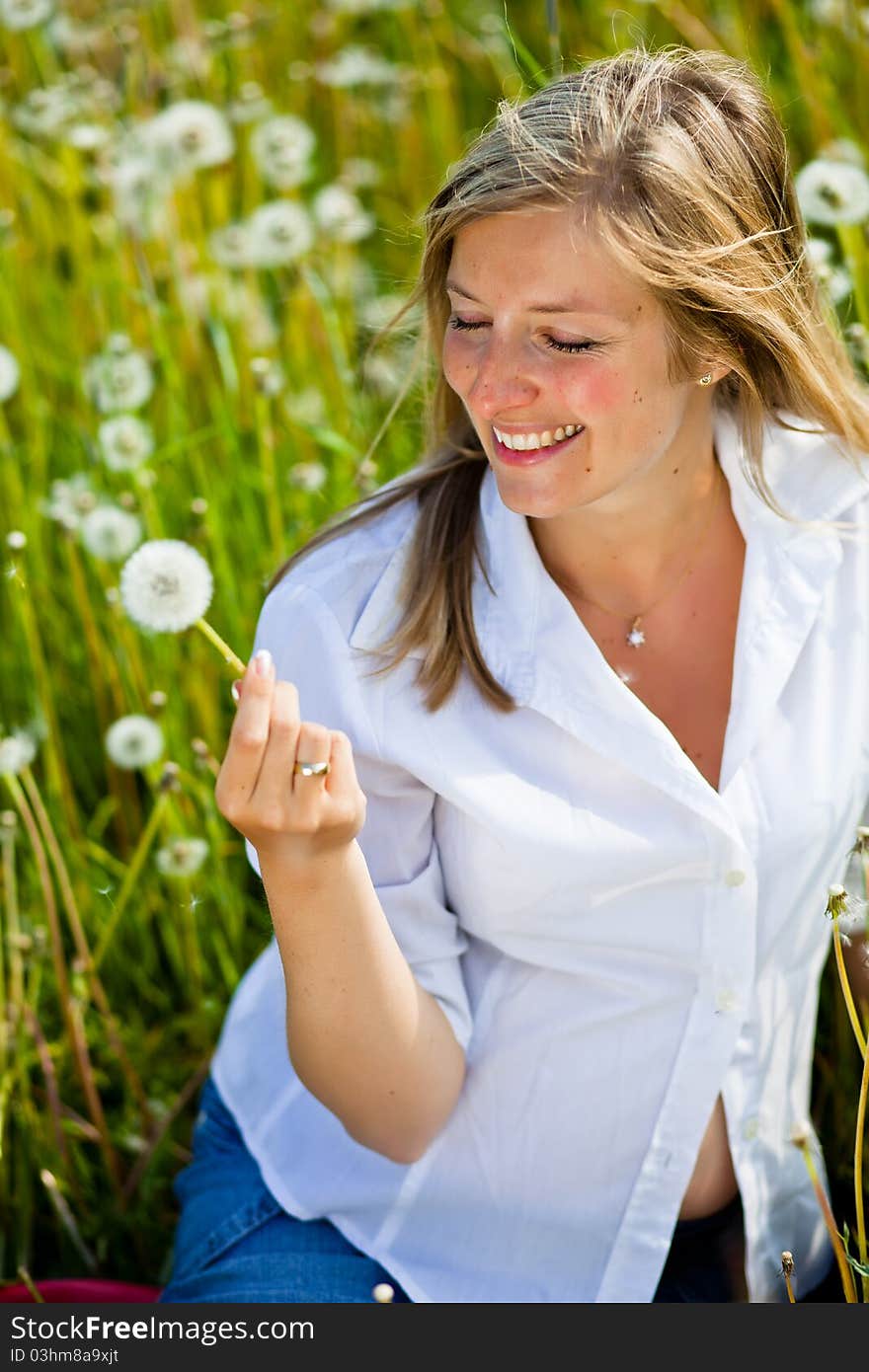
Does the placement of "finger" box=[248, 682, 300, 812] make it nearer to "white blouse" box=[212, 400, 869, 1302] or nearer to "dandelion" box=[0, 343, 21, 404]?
"white blouse" box=[212, 400, 869, 1302]

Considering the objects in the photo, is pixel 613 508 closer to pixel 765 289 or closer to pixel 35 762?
pixel 765 289

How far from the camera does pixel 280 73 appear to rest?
298 cm

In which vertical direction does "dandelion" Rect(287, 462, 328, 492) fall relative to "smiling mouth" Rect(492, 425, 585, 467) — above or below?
below

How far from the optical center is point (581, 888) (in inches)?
52.8

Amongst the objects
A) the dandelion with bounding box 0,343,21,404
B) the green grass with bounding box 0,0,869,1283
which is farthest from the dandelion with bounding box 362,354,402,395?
the dandelion with bounding box 0,343,21,404

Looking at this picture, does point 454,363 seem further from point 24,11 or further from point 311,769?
point 24,11

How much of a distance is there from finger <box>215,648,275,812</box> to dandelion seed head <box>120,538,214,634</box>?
311 mm

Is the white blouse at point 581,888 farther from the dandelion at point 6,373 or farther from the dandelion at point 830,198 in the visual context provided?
the dandelion at point 6,373

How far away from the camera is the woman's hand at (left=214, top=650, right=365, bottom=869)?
3.28 ft

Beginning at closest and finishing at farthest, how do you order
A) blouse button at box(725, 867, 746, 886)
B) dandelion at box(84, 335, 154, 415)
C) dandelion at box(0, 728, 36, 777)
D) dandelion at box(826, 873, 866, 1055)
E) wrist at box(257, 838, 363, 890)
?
dandelion at box(826, 873, 866, 1055) → wrist at box(257, 838, 363, 890) → blouse button at box(725, 867, 746, 886) → dandelion at box(0, 728, 36, 777) → dandelion at box(84, 335, 154, 415)

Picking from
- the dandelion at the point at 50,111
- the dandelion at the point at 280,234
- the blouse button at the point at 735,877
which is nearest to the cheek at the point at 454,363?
the blouse button at the point at 735,877

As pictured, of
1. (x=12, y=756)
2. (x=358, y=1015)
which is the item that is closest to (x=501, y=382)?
(x=358, y=1015)

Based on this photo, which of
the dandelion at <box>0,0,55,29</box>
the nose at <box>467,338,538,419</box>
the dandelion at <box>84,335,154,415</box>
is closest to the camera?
the nose at <box>467,338,538,419</box>

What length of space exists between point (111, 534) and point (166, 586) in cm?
56
